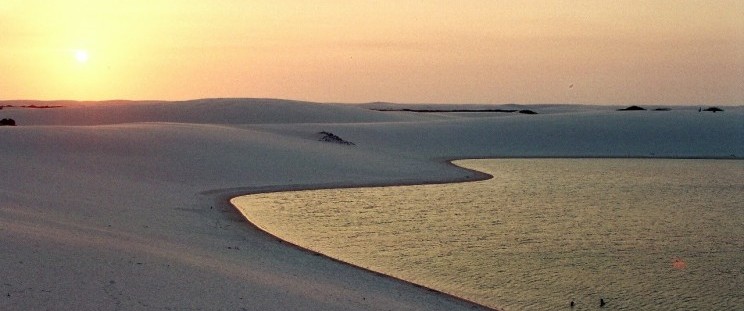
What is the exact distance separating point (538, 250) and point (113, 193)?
37.9ft

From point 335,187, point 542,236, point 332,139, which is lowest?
point 335,187

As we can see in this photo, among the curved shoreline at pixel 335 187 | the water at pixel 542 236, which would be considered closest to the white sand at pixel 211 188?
the curved shoreline at pixel 335 187

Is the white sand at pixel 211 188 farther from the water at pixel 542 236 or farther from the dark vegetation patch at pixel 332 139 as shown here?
the water at pixel 542 236

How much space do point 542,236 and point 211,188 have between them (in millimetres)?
12435

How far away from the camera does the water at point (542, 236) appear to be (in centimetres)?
1246

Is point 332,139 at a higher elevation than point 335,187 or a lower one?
higher

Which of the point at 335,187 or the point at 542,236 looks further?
the point at 335,187

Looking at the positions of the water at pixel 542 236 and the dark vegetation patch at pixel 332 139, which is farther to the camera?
the dark vegetation patch at pixel 332 139

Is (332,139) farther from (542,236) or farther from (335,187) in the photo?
(542,236)

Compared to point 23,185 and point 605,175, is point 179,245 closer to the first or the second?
point 23,185

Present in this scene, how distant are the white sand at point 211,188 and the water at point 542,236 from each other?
3.97 ft

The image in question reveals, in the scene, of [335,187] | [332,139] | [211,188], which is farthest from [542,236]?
[332,139]

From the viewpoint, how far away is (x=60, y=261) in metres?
10.3

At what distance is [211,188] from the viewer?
2633 centimetres
